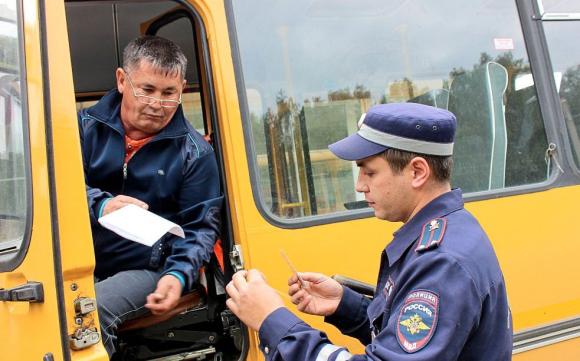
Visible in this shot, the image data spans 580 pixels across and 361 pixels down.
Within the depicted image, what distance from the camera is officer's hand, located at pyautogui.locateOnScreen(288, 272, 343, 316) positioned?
1.94 meters

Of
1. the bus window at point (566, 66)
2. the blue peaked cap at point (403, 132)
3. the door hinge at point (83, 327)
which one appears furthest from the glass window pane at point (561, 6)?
the door hinge at point (83, 327)

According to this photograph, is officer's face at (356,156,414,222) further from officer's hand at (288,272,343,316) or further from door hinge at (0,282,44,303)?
door hinge at (0,282,44,303)

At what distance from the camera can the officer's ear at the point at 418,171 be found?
5.03 feet

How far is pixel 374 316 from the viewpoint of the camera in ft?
5.36

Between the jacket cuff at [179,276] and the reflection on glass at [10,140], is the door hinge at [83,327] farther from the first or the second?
the jacket cuff at [179,276]

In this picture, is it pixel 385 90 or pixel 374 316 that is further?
pixel 385 90

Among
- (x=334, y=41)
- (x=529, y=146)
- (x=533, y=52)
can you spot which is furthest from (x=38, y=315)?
(x=533, y=52)

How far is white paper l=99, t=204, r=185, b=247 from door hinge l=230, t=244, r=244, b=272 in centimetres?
24

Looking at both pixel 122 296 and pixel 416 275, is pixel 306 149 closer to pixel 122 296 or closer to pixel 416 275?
pixel 122 296

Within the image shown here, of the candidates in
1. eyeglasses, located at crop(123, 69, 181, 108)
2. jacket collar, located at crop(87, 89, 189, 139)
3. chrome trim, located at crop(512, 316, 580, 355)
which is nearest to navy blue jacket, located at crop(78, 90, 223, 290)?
jacket collar, located at crop(87, 89, 189, 139)

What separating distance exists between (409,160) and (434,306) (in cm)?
40

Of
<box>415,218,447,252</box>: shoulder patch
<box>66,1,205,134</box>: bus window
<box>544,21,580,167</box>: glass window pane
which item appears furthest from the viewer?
<box>66,1,205,134</box>: bus window

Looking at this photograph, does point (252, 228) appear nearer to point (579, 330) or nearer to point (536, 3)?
point (579, 330)

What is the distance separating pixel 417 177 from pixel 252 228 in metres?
0.83
